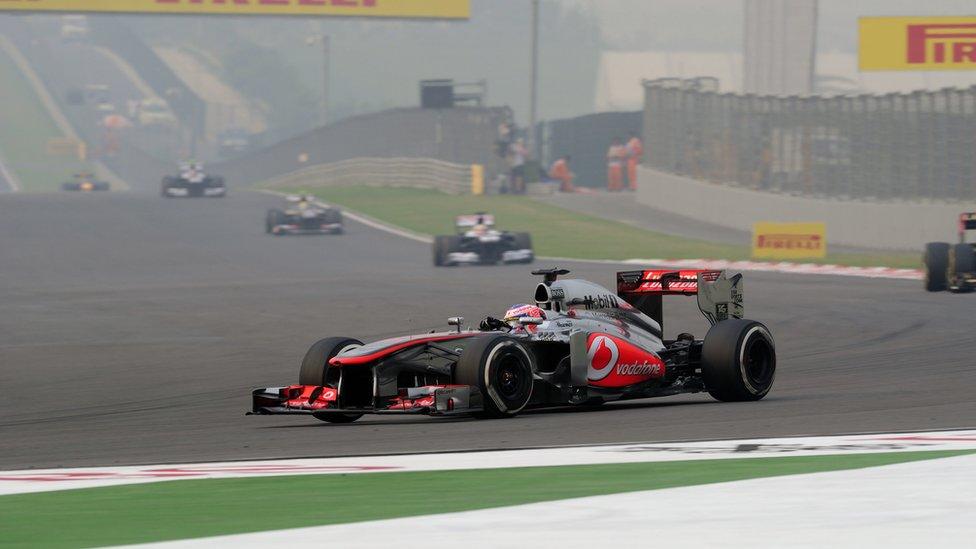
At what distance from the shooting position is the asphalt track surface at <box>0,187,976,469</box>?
11555 mm

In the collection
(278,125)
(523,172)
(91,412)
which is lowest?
(91,412)

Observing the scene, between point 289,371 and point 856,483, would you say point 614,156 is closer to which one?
point 289,371

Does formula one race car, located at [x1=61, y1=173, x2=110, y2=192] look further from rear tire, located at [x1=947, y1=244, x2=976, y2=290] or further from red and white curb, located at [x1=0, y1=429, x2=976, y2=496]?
red and white curb, located at [x1=0, y1=429, x2=976, y2=496]

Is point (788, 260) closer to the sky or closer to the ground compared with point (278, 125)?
closer to the ground

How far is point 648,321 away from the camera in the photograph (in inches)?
555

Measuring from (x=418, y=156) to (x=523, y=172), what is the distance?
31.8ft

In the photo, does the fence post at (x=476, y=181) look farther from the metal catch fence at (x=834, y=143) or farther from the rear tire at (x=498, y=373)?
the rear tire at (x=498, y=373)

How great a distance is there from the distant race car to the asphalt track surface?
1.69 ft

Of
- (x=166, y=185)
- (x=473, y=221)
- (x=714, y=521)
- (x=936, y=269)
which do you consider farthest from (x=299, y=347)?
(x=166, y=185)

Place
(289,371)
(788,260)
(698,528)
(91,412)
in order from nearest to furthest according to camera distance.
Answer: (698,528) → (91,412) → (289,371) → (788,260)

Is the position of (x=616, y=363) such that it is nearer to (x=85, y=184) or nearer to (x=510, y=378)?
(x=510, y=378)

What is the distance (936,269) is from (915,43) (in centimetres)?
2834

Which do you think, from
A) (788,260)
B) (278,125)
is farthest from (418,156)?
(278,125)

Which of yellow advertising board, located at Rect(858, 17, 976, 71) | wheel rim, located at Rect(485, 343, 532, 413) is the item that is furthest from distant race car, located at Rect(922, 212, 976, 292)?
yellow advertising board, located at Rect(858, 17, 976, 71)
